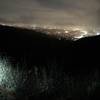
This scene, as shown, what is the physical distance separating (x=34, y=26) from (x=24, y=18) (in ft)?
0.62

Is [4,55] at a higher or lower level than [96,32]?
lower

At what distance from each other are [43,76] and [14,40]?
A: 2.43 ft

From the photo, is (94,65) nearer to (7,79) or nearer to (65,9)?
(65,9)

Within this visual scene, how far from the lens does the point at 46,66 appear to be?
4.05m

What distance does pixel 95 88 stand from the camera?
152 inches

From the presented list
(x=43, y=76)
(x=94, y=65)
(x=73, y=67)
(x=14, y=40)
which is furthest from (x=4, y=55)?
(x=94, y=65)

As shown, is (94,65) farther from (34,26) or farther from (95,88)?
(34,26)

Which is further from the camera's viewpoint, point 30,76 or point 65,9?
point 30,76

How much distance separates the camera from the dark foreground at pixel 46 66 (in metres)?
3.88

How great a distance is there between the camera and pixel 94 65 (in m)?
3.91

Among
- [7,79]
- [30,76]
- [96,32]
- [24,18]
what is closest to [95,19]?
[96,32]

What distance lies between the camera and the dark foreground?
12.7 ft

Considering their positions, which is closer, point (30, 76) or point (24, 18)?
point (24, 18)

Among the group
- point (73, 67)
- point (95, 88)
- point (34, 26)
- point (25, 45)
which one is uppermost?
point (34, 26)
